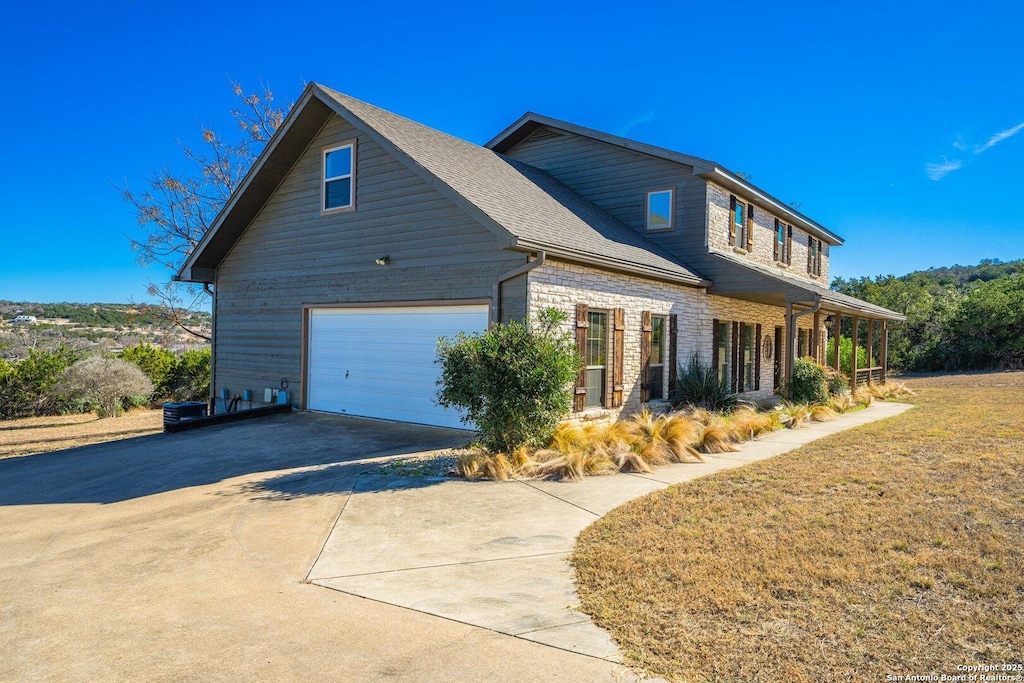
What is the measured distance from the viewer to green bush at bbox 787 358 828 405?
1493 cm

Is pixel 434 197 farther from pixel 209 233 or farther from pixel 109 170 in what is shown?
pixel 109 170

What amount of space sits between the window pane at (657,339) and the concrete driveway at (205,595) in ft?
23.0

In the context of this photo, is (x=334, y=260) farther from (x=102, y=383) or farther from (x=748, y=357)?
(x=748, y=357)

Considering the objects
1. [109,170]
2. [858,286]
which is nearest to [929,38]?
[109,170]

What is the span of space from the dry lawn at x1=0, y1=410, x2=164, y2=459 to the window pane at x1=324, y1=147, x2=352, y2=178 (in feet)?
23.6

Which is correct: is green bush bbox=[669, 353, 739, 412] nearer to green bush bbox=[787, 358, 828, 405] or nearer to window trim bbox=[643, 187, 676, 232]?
green bush bbox=[787, 358, 828, 405]

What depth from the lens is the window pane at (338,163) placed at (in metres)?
12.9

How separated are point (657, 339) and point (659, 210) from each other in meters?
3.83

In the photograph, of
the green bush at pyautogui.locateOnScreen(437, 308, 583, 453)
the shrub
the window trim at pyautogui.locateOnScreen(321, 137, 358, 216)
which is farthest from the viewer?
the shrub

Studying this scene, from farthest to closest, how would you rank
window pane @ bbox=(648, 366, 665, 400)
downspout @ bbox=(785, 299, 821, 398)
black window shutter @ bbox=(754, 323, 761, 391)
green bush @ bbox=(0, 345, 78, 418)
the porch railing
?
the porch railing, black window shutter @ bbox=(754, 323, 761, 391), green bush @ bbox=(0, 345, 78, 418), downspout @ bbox=(785, 299, 821, 398), window pane @ bbox=(648, 366, 665, 400)

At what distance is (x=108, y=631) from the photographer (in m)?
3.87

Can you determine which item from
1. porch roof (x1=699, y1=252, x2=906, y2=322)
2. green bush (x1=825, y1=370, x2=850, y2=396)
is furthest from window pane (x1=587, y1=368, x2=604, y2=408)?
green bush (x1=825, y1=370, x2=850, y2=396)

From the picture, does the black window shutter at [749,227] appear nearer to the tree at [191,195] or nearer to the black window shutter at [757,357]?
the black window shutter at [757,357]

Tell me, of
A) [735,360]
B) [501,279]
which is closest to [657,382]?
[735,360]
